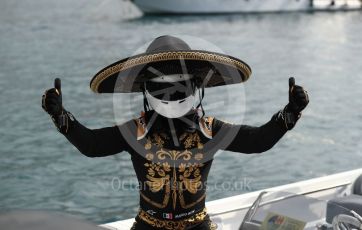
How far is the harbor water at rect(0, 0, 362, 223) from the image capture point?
31.9 ft

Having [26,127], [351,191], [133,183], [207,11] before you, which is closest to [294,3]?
[207,11]

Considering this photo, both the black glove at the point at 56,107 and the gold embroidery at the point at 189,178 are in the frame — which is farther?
the gold embroidery at the point at 189,178

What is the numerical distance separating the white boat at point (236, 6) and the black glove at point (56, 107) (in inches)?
1028

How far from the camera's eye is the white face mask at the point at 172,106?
292 cm

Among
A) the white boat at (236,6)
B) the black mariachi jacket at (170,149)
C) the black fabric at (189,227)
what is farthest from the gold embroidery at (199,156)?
the white boat at (236,6)

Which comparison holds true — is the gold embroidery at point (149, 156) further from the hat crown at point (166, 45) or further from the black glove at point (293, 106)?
the black glove at point (293, 106)

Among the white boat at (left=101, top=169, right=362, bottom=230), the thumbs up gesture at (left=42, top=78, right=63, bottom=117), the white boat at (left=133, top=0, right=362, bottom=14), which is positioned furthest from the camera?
the white boat at (left=133, top=0, right=362, bottom=14)

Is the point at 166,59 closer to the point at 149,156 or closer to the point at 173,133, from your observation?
the point at 173,133

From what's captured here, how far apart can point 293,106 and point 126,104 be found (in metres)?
8.66

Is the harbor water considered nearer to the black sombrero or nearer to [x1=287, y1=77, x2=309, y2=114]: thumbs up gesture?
the black sombrero

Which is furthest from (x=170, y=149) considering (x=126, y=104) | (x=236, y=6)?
(x=236, y=6)

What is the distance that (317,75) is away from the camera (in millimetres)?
18141

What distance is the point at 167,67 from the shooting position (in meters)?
2.87

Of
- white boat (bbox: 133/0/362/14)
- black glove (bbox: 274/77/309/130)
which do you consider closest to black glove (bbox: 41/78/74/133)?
black glove (bbox: 274/77/309/130)
